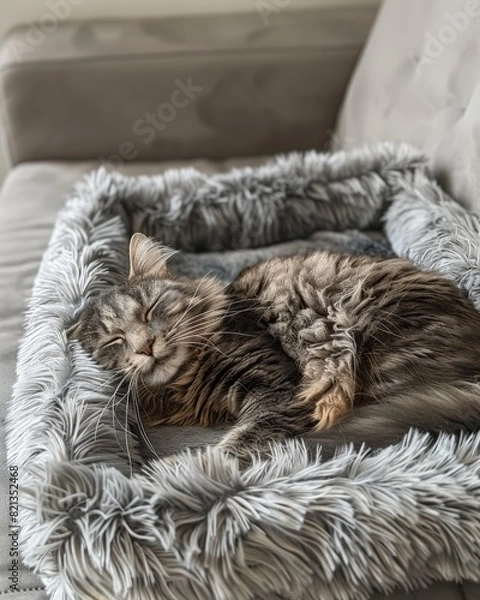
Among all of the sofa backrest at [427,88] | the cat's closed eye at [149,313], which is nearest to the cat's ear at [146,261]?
the cat's closed eye at [149,313]

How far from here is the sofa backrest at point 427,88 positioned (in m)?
1.52

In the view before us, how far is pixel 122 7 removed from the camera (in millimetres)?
2309

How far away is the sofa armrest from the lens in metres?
2.03

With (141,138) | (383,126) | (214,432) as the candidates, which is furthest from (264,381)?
(141,138)

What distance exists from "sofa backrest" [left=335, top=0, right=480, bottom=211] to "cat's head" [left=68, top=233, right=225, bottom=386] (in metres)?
0.65

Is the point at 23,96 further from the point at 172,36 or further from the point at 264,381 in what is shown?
the point at 264,381

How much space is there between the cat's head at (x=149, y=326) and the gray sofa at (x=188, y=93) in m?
0.64

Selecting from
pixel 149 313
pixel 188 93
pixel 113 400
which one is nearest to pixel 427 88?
pixel 188 93

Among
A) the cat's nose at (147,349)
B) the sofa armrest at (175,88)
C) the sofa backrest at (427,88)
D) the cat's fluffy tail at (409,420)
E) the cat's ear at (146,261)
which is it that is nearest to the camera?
the cat's fluffy tail at (409,420)

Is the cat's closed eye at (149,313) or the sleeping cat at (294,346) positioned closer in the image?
the sleeping cat at (294,346)

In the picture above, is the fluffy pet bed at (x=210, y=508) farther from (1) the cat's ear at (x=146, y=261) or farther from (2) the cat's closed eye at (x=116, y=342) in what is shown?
(1) the cat's ear at (x=146, y=261)

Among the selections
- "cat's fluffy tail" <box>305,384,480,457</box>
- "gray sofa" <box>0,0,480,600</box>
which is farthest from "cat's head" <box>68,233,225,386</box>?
"gray sofa" <box>0,0,480,600</box>

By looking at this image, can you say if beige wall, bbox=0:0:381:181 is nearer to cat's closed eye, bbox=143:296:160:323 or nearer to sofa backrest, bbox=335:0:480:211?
sofa backrest, bbox=335:0:480:211

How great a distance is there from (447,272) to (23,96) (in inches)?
54.6
